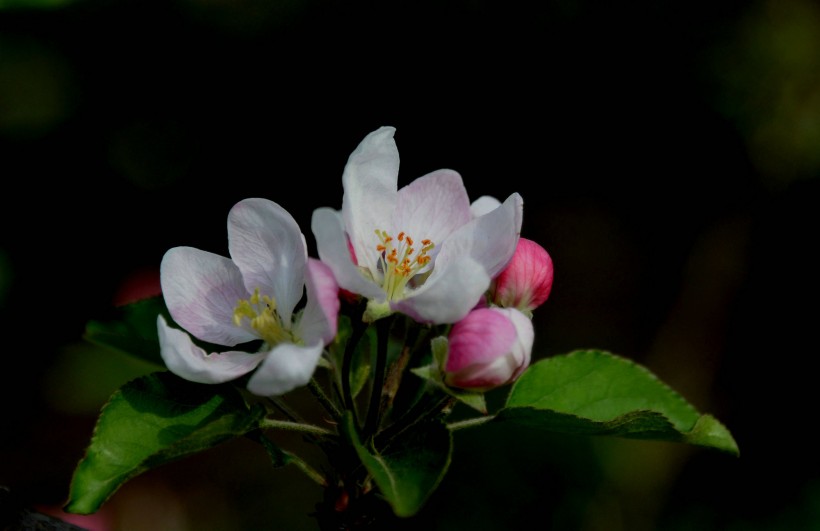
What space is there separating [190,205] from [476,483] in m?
1.17

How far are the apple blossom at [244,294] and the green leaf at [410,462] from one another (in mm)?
134

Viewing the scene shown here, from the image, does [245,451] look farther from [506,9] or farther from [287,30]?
[506,9]

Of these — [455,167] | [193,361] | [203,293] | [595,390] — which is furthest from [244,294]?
[455,167]

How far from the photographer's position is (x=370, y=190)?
1.01m

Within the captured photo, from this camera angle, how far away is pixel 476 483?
7.64ft

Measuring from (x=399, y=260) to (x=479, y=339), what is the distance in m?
0.19

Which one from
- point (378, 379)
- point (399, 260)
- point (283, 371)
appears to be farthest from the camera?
point (399, 260)

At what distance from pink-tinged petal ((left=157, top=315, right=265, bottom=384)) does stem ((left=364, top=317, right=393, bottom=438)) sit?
13 centimetres

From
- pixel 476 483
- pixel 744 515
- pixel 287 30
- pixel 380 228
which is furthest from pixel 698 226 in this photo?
pixel 380 228

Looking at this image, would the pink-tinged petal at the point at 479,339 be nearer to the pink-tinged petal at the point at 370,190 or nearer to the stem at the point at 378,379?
the stem at the point at 378,379

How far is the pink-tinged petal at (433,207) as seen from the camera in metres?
1.03

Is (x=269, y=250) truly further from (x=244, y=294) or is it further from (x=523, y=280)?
(x=523, y=280)

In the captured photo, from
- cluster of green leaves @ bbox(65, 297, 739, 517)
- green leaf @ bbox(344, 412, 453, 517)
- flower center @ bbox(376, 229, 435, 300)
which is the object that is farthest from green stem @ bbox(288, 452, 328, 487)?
flower center @ bbox(376, 229, 435, 300)

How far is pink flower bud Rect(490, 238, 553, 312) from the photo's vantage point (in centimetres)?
100
